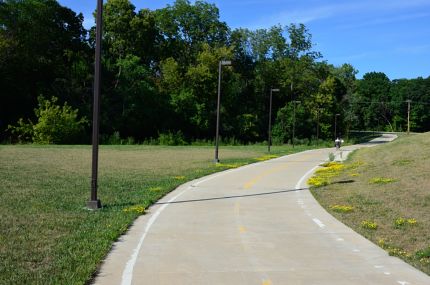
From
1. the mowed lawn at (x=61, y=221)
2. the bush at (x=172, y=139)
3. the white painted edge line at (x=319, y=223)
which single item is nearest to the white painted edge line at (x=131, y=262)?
the mowed lawn at (x=61, y=221)

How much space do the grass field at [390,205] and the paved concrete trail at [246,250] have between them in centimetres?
40

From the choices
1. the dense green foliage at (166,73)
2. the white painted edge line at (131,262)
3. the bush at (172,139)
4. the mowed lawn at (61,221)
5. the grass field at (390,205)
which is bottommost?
the white painted edge line at (131,262)

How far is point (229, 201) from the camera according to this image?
15.0 metres

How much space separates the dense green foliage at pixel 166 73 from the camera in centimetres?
6956

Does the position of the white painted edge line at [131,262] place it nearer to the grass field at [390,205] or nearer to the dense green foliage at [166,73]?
the grass field at [390,205]

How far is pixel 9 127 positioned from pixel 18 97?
24.5 feet

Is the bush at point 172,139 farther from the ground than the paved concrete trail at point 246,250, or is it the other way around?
the bush at point 172,139

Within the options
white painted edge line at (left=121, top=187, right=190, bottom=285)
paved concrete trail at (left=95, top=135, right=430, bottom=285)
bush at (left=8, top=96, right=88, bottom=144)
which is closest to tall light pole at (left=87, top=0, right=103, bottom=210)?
paved concrete trail at (left=95, top=135, right=430, bottom=285)

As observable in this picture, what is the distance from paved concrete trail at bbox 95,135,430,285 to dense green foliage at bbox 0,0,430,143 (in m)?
57.0

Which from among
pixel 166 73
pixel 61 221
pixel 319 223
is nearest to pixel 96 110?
pixel 61 221

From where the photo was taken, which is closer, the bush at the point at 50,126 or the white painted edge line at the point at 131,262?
the white painted edge line at the point at 131,262

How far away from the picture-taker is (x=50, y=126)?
204 ft

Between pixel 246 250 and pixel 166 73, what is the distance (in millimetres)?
77066

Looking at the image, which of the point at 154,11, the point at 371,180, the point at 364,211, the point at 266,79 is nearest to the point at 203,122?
the point at 266,79
